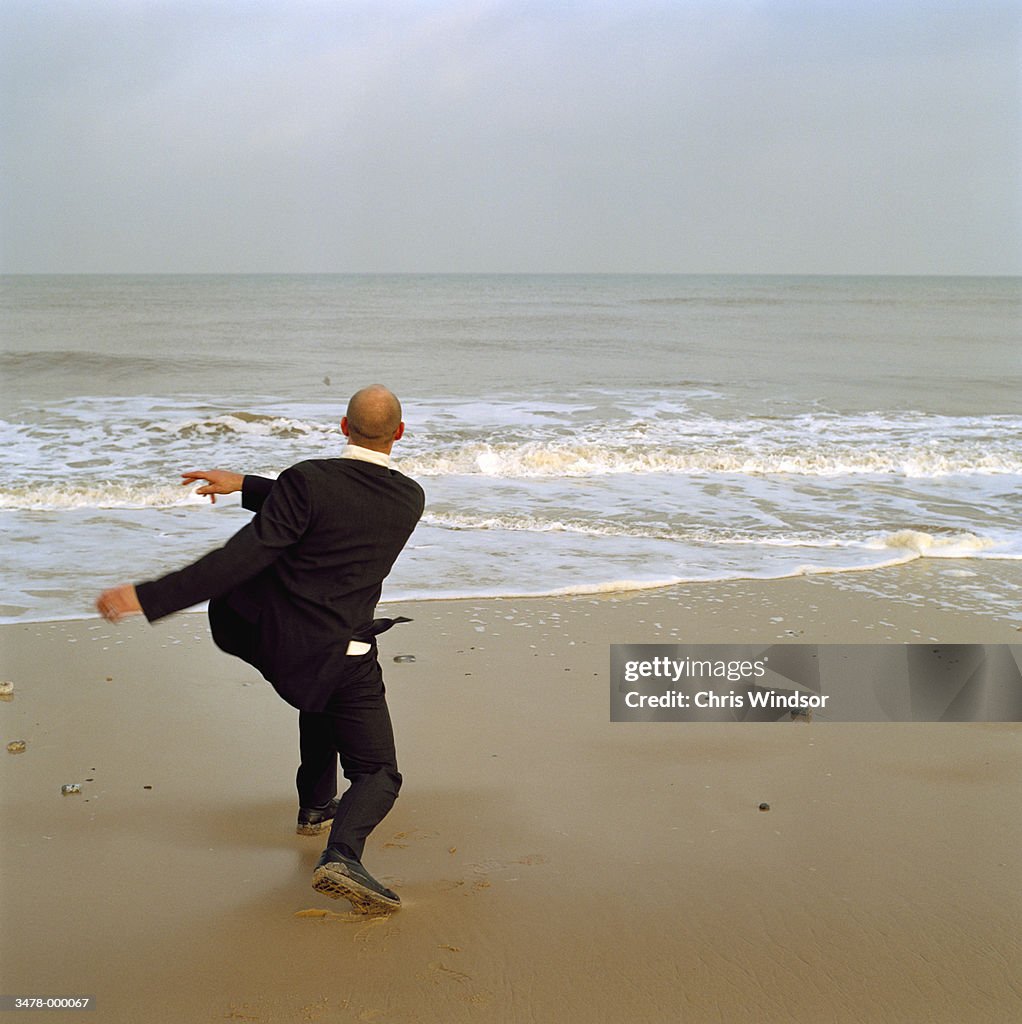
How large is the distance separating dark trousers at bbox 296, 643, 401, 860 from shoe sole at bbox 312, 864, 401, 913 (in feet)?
0.27

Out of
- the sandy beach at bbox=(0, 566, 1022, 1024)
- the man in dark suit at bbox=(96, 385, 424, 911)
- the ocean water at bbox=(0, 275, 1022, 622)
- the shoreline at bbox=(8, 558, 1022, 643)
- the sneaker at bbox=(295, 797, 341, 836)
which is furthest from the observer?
the ocean water at bbox=(0, 275, 1022, 622)

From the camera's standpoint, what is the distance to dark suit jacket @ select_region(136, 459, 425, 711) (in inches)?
103

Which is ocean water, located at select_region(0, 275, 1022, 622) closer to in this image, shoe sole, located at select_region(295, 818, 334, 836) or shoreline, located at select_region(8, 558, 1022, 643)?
shoreline, located at select_region(8, 558, 1022, 643)

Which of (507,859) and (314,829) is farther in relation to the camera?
(314,829)

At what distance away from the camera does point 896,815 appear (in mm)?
3326

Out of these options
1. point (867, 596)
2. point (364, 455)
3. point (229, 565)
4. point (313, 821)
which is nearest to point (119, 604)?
point (229, 565)

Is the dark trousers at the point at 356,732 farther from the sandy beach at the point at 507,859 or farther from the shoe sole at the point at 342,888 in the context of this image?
the sandy beach at the point at 507,859

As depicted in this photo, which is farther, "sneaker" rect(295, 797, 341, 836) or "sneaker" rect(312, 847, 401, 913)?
"sneaker" rect(295, 797, 341, 836)

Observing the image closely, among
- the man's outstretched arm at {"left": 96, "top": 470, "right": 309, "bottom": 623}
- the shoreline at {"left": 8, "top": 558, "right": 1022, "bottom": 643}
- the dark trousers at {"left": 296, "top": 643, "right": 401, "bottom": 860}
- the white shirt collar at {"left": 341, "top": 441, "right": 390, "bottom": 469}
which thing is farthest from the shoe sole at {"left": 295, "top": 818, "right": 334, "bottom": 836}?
the shoreline at {"left": 8, "top": 558, "right": 1022, "bottom": 643}

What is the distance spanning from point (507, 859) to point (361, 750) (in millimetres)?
551

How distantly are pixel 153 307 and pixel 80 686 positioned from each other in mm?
35060

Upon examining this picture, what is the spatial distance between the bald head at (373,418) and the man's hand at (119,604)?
62 cm

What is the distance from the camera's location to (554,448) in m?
10.4

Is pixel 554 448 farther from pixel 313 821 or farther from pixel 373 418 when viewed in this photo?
pixel 373 418
